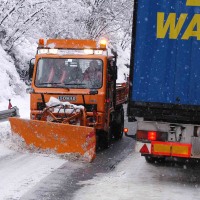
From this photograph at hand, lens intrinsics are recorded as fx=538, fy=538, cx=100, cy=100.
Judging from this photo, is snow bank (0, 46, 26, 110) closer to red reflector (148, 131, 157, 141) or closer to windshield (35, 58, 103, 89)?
windshield (35, 58, 103, 89)

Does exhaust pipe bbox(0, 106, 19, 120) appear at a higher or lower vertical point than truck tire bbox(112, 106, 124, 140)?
higher

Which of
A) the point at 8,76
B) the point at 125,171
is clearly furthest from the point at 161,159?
the point at 8,76

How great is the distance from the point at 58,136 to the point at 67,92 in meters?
A: 1.35

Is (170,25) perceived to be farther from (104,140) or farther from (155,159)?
(104,140)

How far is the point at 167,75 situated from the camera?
8188 millimetres

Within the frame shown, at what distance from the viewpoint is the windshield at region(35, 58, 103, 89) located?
38.3 feet

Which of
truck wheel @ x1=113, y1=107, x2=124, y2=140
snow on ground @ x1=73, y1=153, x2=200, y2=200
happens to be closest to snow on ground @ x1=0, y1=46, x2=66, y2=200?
snow on ground @ x1=73, y1=153, x2=200, y2=200

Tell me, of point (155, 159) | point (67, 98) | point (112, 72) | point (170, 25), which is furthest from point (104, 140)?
point (170, 25)

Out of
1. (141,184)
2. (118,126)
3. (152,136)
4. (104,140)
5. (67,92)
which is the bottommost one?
(141,184)

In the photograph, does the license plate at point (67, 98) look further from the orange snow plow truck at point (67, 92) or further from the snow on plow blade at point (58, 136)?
the snow on plow blade at point (58, 136)

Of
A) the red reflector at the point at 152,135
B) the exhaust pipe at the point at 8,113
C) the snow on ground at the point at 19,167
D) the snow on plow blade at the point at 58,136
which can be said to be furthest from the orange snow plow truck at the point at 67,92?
the red reflector at the point at 152,135

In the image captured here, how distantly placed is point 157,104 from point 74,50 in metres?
4.18

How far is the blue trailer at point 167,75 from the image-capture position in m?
8.06

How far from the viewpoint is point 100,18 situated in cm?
3042
